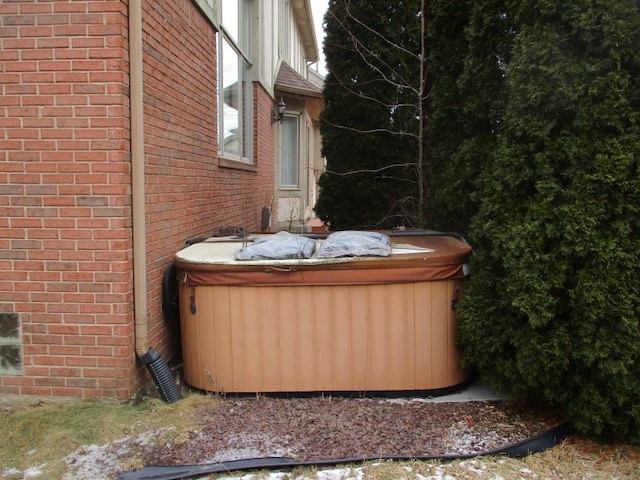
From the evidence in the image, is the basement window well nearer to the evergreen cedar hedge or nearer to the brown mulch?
the brown mulch

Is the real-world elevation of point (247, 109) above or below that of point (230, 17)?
below

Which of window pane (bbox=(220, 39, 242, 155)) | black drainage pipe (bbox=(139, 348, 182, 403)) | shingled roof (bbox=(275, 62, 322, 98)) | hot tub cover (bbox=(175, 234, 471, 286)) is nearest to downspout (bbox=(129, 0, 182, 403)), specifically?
black drainage pipe (bbox=(139, 348, 182, 403))

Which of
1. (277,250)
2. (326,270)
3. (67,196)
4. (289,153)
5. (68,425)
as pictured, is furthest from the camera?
(289,153)

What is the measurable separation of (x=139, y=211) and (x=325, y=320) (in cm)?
146

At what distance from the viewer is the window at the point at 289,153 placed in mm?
12000

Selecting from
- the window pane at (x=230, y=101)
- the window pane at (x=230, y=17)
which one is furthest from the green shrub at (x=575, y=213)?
the window pane at (x=230, y=17)

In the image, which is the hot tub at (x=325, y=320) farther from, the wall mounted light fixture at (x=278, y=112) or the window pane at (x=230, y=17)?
the wall mounted light fixture at (x=278, y=112)

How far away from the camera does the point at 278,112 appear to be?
10664 millimetres

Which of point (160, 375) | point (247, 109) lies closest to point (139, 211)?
point (160, 375)

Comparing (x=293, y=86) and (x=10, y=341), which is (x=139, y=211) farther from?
(x=293, y=86)

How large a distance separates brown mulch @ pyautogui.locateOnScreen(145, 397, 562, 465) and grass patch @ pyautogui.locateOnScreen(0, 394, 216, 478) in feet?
0.81

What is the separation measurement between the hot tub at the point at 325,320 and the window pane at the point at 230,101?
3.47 meters

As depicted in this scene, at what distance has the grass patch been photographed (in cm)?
309

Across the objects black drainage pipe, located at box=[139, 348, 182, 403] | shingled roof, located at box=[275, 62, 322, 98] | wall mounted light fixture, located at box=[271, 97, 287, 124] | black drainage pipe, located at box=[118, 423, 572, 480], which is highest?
shingled roof, located at box=[275, 62, 322, 98]
